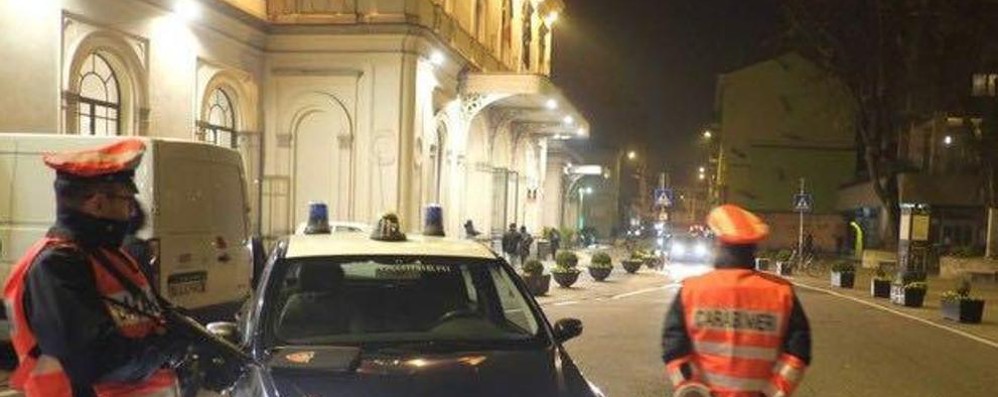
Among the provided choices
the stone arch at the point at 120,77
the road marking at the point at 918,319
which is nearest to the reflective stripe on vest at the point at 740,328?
the road marking at the point at 918,319

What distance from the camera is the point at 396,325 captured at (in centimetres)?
558

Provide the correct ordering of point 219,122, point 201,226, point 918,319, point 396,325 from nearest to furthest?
point 396,325
point 201,226
point 918,319
point 219,122

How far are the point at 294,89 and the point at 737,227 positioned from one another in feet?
63.7

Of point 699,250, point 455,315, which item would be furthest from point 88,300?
point 699,250

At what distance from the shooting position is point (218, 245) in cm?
1081

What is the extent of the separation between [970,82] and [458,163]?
23003 millimetres

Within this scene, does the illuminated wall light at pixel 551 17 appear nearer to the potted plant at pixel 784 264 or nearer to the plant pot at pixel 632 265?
the potted plant at pixel 784 264

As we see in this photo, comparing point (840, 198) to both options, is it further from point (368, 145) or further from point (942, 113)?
point (368, 145)

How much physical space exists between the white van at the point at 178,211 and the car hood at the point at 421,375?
499 centimetres

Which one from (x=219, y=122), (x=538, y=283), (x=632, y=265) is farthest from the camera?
(x=632, y=265)

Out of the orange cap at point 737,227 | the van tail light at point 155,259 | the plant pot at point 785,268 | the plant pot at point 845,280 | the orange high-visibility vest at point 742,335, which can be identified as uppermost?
the orange cap at point 737,227

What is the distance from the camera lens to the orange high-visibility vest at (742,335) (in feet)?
13.8

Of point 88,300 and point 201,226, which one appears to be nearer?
point 88,300

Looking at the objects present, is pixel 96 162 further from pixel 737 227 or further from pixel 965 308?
pixel 965 308
